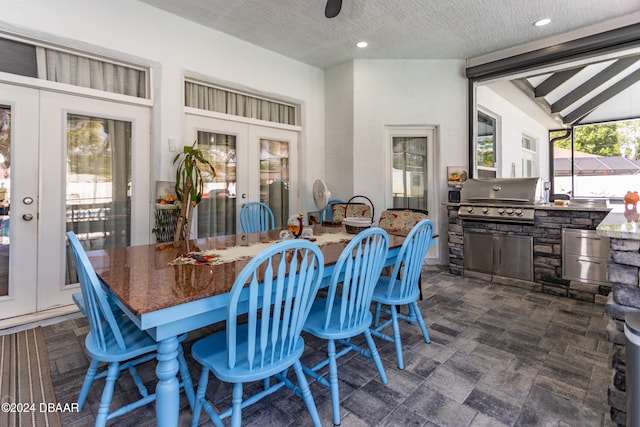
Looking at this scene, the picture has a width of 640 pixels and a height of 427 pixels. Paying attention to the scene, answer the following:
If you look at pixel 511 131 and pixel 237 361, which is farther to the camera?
pixel 511 131

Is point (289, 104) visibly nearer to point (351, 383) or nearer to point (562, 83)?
point (562, 83)

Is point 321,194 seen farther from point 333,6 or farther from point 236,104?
point 333,6

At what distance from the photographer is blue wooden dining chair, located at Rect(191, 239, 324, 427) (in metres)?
1.23

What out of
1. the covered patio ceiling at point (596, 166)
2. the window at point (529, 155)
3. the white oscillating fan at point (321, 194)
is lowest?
the white oscillating fan at point (321, 194)

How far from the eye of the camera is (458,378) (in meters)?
1.93

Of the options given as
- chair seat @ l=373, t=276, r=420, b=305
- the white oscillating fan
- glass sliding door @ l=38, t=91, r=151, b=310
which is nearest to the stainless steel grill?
the white oscillating fan

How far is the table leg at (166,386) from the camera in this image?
3.95 ft

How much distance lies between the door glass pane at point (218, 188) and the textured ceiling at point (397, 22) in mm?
1229

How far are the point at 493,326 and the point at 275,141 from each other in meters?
3.33

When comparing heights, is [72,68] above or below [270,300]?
above

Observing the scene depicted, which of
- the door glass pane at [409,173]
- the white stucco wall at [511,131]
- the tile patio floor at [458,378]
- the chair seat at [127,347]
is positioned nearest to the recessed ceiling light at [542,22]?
the white stucco wall at [511,131]

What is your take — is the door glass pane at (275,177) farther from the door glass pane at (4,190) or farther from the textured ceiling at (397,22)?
the door glass pane at (4,190)

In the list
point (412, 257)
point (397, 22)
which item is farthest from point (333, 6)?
point (412, 257)

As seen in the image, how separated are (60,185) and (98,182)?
291 mm
